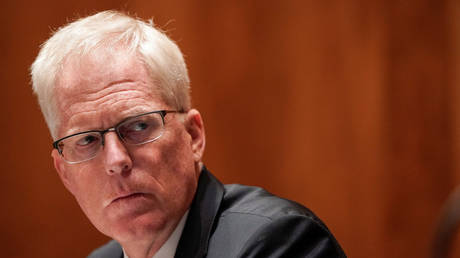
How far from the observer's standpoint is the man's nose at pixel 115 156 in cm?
159

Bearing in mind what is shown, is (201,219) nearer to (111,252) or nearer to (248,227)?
(248,227)

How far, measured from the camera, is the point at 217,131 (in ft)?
11.5

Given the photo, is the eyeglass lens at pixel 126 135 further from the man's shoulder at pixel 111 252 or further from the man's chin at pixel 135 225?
the man's shoulder at pixel 111 252

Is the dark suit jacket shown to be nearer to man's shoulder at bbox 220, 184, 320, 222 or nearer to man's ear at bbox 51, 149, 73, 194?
man's shoulder at bbox 220, 184, 320, 222

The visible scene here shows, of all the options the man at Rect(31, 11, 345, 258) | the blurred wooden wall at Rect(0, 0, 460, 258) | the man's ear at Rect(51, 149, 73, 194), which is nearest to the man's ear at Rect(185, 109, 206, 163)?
the man at Rect(31, 11, 345, 258)

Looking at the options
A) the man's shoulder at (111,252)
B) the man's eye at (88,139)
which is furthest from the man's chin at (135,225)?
the man's shoulder at (111,252)

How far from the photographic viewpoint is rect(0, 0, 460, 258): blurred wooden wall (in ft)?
11.4

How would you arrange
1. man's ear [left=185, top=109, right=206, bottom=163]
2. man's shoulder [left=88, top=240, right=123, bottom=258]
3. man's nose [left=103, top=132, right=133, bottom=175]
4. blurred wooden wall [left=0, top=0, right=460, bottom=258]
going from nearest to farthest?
man's nose [left=103, top=132, right=133, bottom=175] < man's ear [left=185, top=109, right=206, bottom=163] < man's shoulder [left=88, top=240, right=123, bottom=258] < blurred wooden wall [left=0, top=0, right=460, bottom=258]

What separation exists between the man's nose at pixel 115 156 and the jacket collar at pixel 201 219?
0.88 feet

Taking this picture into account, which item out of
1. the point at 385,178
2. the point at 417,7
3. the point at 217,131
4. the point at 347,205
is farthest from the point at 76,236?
the point at 417,7

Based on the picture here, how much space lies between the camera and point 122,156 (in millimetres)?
1601

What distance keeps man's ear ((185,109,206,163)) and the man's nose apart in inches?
10.4

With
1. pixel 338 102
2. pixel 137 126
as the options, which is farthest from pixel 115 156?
pixel 338 102

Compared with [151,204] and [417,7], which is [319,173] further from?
[151,204]
